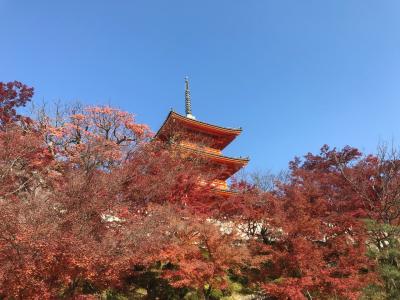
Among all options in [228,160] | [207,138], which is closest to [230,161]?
[228,160]

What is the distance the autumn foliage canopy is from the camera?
9008 millimetres

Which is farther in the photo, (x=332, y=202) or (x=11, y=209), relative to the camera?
(x=332, y=202)

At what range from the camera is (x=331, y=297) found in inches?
459

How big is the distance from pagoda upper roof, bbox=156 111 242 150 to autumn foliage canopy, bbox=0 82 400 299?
6.52 metres

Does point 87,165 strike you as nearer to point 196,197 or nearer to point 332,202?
point 196,197

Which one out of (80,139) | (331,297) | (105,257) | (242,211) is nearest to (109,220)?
(105,257)

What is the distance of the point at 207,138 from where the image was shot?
2573 cm

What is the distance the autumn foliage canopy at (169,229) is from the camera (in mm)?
9008

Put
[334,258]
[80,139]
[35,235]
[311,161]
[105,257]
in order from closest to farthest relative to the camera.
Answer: [35,235] → [105,257] → [334,258] → [80,139] → [311,161]

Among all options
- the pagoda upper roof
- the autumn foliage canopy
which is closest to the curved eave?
the pagoda upper roof

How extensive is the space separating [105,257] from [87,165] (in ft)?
13.5

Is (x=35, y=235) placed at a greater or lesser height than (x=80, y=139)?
lesser

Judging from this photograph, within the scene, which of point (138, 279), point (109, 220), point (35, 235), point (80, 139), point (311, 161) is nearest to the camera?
point (35, 235)

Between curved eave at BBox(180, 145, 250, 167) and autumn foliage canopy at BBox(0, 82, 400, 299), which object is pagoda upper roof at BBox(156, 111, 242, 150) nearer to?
curved eave at BBox(180, 145, 250, 167)
